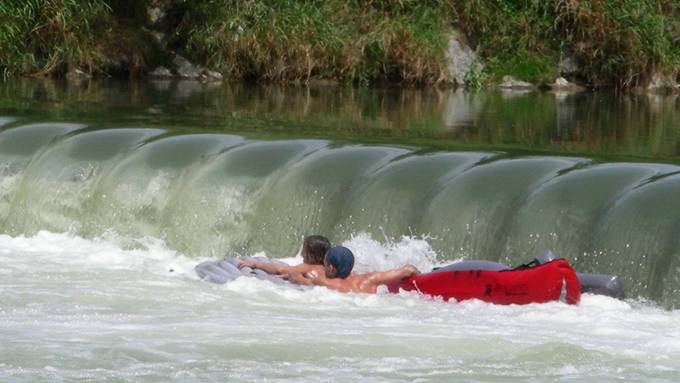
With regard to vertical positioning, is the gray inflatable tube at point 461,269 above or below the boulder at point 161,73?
above

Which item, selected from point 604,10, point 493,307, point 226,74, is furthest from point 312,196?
point 604,10

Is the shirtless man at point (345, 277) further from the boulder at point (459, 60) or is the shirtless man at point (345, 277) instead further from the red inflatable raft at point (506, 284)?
the boulder at point (459, 60)

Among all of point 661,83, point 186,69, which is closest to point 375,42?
point 186,69

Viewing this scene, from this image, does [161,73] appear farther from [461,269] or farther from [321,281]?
[461,269]

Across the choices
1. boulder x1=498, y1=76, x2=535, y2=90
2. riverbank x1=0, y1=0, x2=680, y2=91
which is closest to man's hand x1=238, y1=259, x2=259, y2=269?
riverbank x1=0, y1=0, x2=680, y2=91

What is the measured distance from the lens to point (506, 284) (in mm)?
7219

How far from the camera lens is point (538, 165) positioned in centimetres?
862

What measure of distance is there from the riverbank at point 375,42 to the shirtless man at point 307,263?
1056cm

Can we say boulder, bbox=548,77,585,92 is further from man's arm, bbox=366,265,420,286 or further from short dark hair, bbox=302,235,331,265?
man's arm, bbox=366,265,420,286

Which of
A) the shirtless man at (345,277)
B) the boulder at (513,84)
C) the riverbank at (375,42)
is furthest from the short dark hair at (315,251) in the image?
the boulder at (513,84)

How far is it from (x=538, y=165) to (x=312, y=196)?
4.20 feet

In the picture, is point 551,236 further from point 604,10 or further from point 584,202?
point 604,10

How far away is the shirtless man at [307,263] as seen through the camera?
771cm

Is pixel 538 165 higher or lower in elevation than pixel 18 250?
higher
